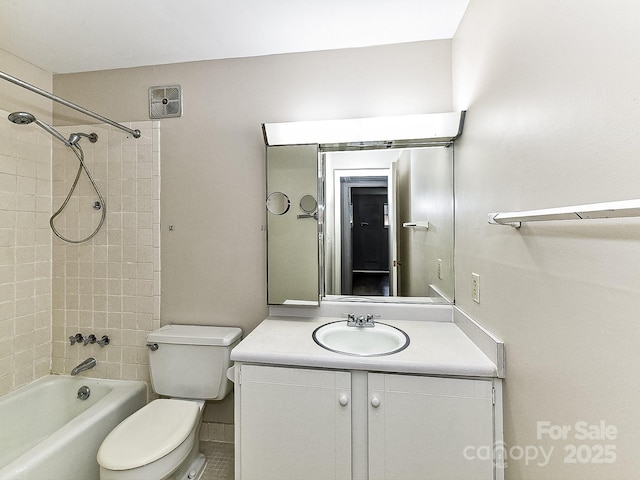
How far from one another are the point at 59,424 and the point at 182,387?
856 mm

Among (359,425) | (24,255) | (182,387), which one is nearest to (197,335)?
(182,387)

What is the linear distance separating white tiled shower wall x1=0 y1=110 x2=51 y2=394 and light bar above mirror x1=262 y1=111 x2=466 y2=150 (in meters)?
1.49

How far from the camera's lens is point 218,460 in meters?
1.68

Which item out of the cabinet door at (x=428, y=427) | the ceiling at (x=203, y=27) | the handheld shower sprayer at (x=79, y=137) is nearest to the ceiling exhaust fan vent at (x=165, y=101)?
the ceiling at (x=203, y=27)

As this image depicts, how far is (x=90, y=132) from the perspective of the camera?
189 cm

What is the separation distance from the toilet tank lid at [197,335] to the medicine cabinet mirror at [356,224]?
0.99ft

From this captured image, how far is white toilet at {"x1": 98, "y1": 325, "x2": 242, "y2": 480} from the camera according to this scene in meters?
1.33

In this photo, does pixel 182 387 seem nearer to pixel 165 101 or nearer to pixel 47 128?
pixel 47 128

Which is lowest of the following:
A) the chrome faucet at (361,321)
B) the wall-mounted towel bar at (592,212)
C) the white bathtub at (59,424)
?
the white bathtub at (59,424)

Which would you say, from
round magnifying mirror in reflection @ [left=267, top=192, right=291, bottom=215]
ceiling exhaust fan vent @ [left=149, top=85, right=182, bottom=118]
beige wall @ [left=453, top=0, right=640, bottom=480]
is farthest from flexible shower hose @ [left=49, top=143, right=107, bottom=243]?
beige wall @ [left=453, top=0, right=640, bottom=480]

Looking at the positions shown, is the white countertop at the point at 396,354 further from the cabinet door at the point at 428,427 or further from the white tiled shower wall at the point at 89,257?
the white tiled shower wall at the point at 89,257

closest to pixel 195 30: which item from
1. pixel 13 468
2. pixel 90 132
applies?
pixel 90 132

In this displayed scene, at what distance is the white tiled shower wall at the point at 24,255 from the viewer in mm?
1670

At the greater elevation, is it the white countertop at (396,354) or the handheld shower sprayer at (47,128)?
the handheld shower sprayer at (47,128)
